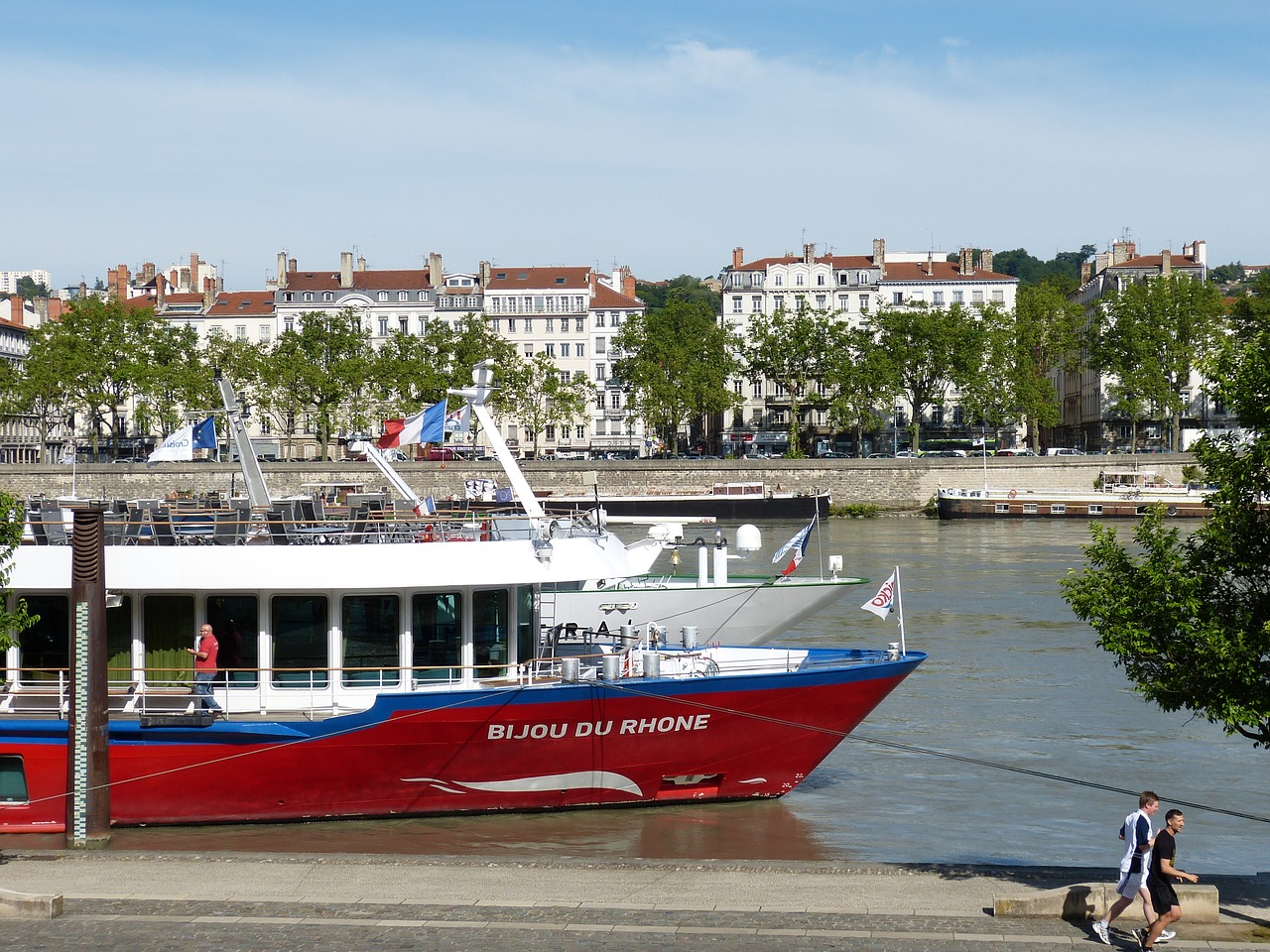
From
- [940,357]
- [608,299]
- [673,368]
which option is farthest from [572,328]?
[940,357]

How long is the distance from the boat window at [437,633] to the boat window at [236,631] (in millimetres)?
1753

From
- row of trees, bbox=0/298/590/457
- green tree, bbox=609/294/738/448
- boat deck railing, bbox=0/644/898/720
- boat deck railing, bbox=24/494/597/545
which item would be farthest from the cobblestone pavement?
green tree, bbox=609/294/738/448

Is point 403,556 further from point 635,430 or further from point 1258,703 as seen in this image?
point 635,430

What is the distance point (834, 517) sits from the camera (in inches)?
3268

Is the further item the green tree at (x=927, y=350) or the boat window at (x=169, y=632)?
the green tree at (x=927, y=350)

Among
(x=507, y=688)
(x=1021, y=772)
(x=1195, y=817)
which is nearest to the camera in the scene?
(x=507, y=688)

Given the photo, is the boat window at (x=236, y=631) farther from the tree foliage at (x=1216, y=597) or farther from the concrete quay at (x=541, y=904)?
the tree foliage at (x=1216, y=597)

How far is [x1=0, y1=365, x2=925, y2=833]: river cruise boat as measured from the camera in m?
16.4

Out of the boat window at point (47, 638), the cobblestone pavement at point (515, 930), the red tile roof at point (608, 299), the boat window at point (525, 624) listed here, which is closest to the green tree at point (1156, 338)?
the red tile roof at point (608, 299)

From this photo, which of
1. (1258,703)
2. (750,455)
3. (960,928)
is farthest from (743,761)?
(750,455)

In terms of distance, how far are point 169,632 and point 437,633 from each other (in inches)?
117

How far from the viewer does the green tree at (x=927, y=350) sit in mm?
95062

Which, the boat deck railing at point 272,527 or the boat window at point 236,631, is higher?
the boat deck railing at point 272,527

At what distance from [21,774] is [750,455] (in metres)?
92.3
